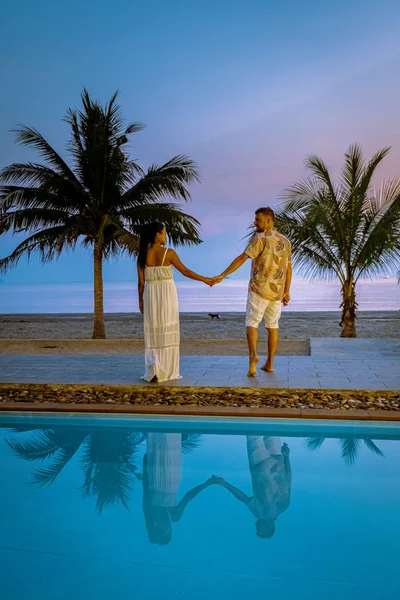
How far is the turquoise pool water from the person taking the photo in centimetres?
267

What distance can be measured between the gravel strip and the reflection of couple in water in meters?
0.84

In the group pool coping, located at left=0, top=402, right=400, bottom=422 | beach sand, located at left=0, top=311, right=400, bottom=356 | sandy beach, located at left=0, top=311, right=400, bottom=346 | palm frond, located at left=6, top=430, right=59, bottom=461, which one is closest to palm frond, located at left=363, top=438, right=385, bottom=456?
pool coping, located at left=0, top=402, right=400, bottom=422

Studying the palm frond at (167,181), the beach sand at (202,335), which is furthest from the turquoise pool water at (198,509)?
the palm frond at (167,181)

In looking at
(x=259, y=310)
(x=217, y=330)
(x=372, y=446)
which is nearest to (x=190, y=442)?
(x=372, y=446)

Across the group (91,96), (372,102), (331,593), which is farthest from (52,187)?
(331,593)

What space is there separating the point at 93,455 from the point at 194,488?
1.08 metres

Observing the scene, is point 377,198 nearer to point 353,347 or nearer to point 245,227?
point 245,227

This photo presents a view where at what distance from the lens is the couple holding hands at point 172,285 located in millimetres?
6191

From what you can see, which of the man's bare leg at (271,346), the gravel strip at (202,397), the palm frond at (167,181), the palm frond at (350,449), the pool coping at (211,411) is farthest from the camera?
the palm frond at (167,181)

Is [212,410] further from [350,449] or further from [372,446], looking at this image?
[372,446]

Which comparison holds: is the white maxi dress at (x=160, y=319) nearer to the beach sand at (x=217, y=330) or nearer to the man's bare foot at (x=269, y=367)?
the man's bare foot at (x=269, y=367)

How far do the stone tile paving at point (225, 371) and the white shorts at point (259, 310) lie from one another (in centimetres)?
65

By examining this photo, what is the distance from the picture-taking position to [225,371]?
709cm

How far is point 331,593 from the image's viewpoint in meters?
2.56
